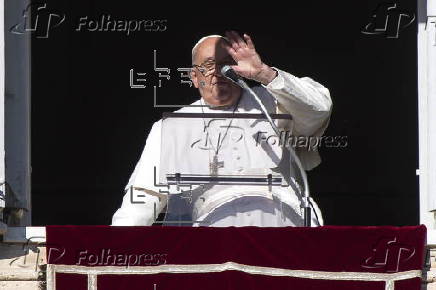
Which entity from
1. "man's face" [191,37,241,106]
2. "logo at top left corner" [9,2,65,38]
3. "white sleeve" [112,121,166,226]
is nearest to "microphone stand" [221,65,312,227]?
"man's face" [191,37,241,106]

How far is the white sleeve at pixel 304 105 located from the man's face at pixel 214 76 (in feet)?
0.94

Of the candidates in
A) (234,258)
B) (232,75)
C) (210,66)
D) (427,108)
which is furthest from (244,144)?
(427,108)

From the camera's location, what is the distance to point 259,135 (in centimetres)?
1119

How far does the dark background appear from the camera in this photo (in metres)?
13.0

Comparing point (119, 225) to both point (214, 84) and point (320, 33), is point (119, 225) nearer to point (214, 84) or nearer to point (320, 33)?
point (214, 84)

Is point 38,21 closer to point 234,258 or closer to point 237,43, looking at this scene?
point 237,43

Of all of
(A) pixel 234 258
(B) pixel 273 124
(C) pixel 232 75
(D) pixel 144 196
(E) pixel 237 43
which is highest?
(E) pixel 237 43

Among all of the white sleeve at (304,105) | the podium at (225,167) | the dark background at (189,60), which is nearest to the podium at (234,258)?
the podium at (225,167)

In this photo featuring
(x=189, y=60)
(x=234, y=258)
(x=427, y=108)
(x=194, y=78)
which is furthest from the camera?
(x=189, y=60)

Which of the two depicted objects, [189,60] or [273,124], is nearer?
[273,124]

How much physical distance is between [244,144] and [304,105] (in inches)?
14.5

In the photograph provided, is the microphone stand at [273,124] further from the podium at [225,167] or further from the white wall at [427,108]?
the white wall at [427,108]

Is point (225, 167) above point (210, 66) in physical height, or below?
below

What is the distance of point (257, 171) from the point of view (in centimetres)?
1106
